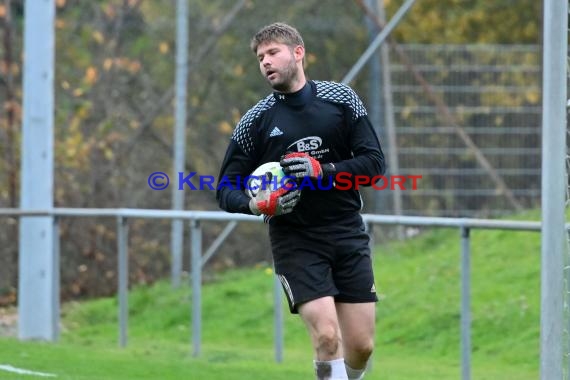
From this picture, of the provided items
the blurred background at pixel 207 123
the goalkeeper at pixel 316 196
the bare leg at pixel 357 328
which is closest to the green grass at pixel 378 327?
the blurred background at pixel 207 123

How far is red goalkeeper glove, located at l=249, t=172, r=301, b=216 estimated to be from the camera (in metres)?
6.57

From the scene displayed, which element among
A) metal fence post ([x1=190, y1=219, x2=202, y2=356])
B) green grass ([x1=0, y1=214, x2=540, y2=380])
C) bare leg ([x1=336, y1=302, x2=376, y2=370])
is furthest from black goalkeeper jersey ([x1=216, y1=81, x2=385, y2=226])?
metal fence post ([x1=190, y1=219, x2=202, y2=356])

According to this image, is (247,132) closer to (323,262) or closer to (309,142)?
(309,142)

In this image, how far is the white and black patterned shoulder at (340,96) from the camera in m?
6.96

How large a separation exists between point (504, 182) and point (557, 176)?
9669 mm

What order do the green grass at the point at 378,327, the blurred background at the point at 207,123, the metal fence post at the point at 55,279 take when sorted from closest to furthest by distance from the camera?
1. the green grass at the point at 378,327
2. the metal fence post at the point at 55,279
3. the blurred background at the point at 207,123

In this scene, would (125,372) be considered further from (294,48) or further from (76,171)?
(76,171)

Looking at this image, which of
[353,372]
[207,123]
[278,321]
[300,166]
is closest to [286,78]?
[300,166]

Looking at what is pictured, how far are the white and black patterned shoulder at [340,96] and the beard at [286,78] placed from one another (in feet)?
0.58

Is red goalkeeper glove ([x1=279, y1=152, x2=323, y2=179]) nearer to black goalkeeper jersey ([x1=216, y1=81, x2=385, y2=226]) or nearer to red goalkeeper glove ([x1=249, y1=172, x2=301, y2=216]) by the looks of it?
red goalkeeper glove ([x1=249, y1=172, x2=301, y2=216])

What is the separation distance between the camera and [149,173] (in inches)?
659

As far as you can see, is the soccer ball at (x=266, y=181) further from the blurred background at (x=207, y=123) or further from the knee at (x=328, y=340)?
the blurred background at (x=207, y=123)

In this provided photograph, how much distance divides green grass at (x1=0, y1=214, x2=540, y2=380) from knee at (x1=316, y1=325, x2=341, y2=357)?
260 cm

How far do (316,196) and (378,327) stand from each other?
19.6ft
